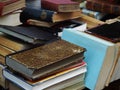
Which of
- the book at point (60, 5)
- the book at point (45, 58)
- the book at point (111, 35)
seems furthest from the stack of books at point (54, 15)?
the book at point (45, 58)

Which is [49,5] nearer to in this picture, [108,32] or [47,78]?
[108,32]

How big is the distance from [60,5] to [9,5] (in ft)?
0.66

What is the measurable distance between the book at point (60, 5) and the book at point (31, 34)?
0.39 ft

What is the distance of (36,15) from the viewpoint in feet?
3.52

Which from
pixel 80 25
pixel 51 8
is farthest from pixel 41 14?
pixel 80 25

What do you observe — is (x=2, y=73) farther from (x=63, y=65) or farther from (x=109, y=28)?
(x=109, y=28)

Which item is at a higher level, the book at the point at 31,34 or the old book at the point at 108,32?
the old book at the point at 108,32

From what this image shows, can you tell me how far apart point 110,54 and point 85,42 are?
95 millimetres

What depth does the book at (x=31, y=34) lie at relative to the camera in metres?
0.89

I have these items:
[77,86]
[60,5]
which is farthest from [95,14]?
[77,86]

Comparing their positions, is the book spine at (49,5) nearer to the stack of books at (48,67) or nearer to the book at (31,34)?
the book at (31,34)

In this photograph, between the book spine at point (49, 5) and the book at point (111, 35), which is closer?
the book at point (111, 35)

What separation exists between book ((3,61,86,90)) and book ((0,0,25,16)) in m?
0.33

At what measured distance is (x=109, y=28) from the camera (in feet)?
3.25
